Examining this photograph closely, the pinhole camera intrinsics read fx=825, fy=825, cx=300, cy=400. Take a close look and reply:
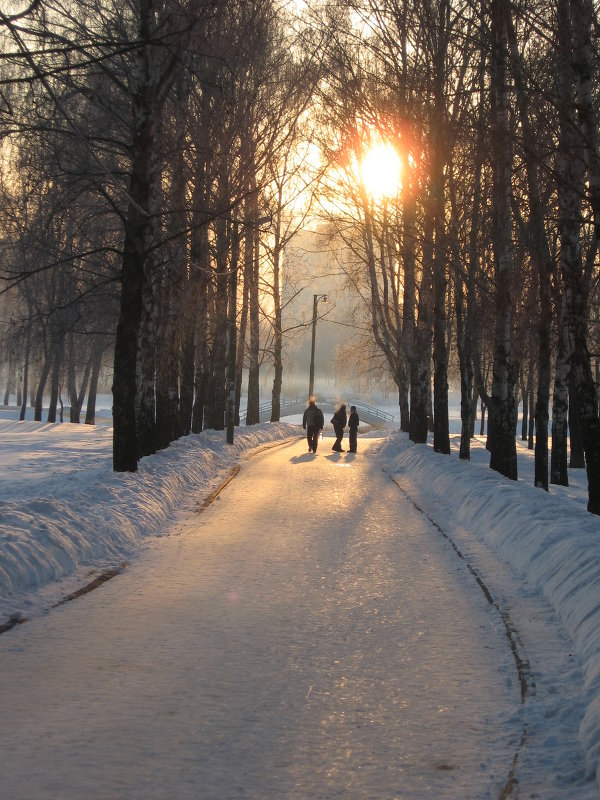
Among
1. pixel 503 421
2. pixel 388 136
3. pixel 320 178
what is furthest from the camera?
pixel 320 178

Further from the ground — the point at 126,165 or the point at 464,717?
the point at 126,165

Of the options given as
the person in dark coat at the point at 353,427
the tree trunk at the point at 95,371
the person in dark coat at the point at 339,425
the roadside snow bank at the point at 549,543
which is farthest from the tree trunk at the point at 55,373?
the roadside snow bank at the point at 549,543

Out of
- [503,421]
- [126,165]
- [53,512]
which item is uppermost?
[126,165]

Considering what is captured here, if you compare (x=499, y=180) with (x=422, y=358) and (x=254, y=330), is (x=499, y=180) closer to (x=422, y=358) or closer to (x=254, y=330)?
(x=422, y=358)

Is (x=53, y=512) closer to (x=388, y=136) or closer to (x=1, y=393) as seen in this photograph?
(x=388, y=136)

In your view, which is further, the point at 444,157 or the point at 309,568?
the point at 444,157

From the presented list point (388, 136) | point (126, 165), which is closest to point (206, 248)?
point (126, 165)

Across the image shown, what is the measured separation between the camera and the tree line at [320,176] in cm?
1243

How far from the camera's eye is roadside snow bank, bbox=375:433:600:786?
557 centimetres

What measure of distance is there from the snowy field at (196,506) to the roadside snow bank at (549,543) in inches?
0.6

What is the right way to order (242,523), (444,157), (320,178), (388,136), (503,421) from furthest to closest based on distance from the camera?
(320,178)
(388,136)
(444,157)
(503,421)
(242,523)

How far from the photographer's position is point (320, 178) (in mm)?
32688

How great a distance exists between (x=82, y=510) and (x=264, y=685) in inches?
232

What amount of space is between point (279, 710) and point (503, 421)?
45.9ft
